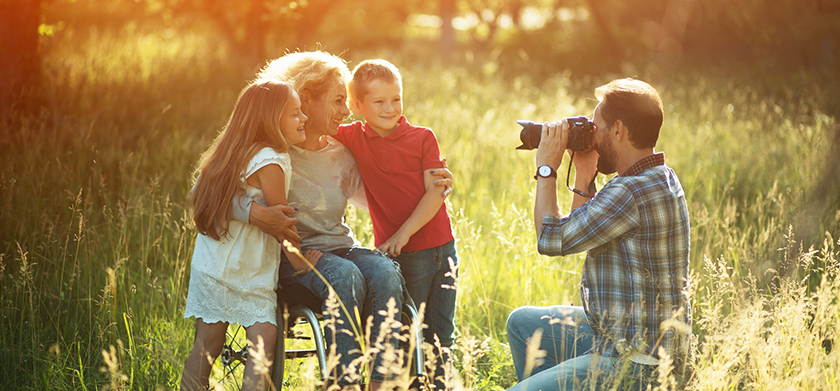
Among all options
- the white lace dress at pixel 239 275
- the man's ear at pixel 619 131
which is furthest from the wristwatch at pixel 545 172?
the white lace dress at pixel 239 275

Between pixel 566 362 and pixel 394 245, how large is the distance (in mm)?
796

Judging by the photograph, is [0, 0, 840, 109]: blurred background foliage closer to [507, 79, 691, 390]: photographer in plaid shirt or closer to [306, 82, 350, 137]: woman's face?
[306, 82, 350, 137]: woman's face

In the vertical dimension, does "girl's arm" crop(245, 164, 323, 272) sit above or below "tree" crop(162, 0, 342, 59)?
below

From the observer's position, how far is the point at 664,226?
2145 mm

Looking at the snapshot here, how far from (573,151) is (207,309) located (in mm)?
1473

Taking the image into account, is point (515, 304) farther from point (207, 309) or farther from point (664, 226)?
point (207, 309)

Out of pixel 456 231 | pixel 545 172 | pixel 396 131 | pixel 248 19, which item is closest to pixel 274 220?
pixel 396 131

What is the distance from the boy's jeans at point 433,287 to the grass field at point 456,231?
0.19 meters

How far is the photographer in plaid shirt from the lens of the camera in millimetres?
2127

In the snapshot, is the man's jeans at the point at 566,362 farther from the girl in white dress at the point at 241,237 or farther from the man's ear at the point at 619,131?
the girl in white dress at the point at 241,237

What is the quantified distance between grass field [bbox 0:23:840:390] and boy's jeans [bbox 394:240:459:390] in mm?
194

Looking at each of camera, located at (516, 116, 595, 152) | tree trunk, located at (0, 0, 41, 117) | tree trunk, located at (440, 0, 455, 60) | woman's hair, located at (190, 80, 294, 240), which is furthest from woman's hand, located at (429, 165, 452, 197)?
tree trunk, located at (440, 0, 455, 60)

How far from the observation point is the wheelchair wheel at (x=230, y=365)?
2311 mm

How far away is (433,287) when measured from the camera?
9.13 feet
